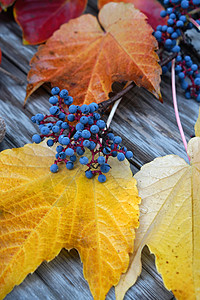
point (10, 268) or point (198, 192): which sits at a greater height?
point (10, 268)

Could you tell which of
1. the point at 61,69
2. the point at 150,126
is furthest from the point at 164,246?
the point at 61,69

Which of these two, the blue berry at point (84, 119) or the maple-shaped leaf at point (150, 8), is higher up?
the blue berry at point (84, 119)

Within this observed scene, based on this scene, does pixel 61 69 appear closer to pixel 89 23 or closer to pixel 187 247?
pixel 89 23

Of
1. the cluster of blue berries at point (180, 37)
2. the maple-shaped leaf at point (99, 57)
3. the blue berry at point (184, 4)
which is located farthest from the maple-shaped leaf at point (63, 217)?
the blue berry at point (184, 4)

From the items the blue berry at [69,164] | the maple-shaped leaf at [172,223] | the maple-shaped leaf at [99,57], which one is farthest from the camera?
the maple-shaped leaf at [99,57]

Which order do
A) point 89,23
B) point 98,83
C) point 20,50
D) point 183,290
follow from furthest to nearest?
1. point 20,50
2. point 89,23
3. point 98,83
4. point 183,290

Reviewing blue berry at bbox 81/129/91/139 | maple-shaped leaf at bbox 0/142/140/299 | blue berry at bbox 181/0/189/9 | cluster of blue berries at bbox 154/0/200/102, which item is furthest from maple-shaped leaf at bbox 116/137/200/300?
blue berry at bbox 181/0/189/9

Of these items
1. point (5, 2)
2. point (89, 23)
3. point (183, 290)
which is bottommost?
point (183, 290)

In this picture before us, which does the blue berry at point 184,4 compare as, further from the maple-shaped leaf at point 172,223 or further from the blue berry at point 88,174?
the blue berry at point 88,174
